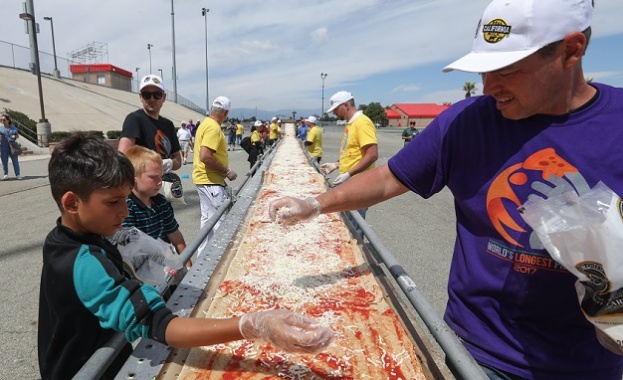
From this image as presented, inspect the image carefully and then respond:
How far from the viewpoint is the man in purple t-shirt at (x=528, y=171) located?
123cm

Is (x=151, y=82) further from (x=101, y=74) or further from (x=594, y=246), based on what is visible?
(x=101, y=74)

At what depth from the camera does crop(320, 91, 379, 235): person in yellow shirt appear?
4.70 meters

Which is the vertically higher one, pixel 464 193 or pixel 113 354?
pixel 464 193

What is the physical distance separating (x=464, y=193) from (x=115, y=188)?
1.35 meters

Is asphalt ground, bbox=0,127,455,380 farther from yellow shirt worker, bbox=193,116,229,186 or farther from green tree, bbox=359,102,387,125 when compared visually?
green tree, bbox=359,102,387,125

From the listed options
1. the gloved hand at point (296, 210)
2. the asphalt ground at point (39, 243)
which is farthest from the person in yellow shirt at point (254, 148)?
the gloved hand at point (296, 210)

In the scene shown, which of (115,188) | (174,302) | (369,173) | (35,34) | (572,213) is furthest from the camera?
(35,34)

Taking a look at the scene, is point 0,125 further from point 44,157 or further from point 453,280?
point 453,280

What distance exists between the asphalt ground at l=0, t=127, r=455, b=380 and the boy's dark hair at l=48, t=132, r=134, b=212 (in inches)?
86.3

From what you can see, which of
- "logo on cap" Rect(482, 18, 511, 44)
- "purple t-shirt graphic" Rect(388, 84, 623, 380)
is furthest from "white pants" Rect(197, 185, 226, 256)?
"logo on cap" Rect(482, 18, 511, 44)

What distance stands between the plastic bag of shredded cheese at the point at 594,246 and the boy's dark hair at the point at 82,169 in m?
1.48

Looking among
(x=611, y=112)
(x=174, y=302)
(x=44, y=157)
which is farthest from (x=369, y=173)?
(x=44, y=157)

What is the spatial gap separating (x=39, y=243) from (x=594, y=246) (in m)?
6.64

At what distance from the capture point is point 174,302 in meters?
1.85
